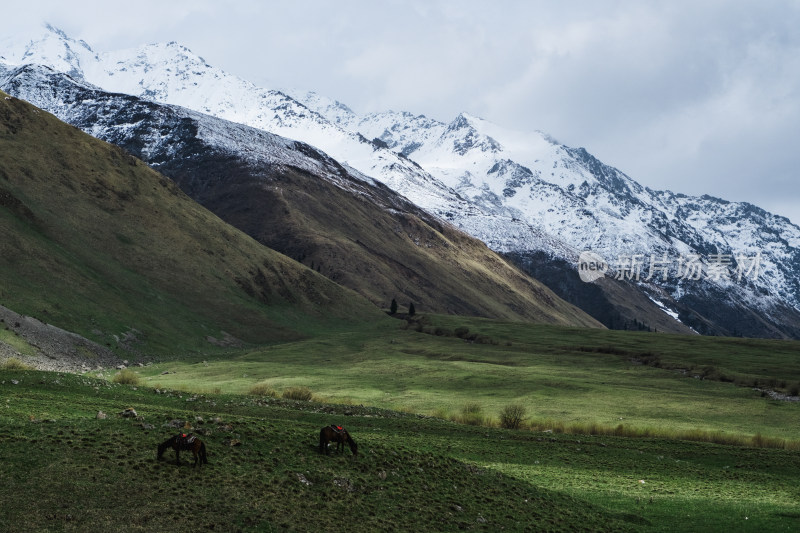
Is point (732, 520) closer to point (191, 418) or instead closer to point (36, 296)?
point (191, 418)

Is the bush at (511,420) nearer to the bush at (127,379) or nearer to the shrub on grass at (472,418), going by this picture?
the shrub on grass at (472,418)

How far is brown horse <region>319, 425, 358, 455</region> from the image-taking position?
31734 mm

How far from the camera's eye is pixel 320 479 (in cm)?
2928

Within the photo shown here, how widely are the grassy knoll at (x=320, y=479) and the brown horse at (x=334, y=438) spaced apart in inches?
18.3

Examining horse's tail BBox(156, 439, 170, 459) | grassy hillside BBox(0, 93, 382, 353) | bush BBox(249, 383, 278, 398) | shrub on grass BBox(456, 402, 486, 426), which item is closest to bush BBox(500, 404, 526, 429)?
shrub on grass BBox(456, 402, 486, 426)

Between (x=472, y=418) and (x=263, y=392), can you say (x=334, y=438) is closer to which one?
(x=472, y=418)

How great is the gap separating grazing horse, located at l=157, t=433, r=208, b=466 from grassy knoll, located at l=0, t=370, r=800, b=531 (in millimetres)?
539

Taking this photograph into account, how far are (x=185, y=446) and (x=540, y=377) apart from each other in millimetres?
70959

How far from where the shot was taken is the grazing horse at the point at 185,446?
89.3ft

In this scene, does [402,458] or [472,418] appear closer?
[402,458]

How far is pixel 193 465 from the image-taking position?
27.4 metres

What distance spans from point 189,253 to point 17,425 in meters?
132

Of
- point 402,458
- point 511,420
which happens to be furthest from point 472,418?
point 402,458

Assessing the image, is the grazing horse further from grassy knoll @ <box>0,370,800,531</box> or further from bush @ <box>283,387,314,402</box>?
bush @ <box>283,387,314,402</box>
